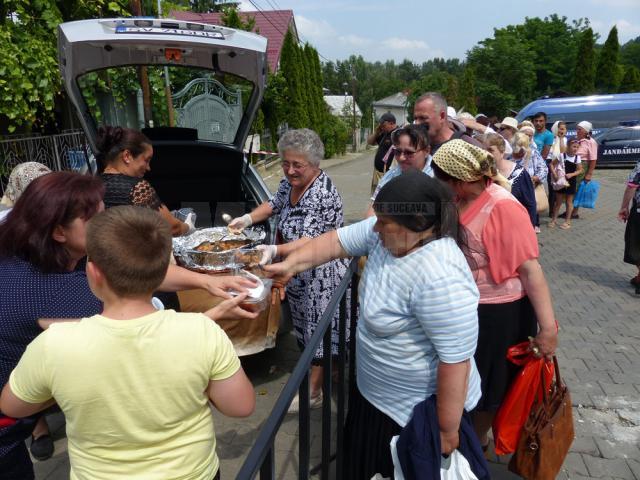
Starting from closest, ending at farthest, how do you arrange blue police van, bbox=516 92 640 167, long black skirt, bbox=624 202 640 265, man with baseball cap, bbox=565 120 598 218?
long black skirt, bbox=624 202 640 265, man with baseball cap, bbox=565 120 598 218, blue police van, bbox=516 92 640 167

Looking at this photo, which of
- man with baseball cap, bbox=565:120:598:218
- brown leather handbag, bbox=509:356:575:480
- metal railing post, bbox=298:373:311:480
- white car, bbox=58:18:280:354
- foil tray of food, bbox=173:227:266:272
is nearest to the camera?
metal railing post, bbox=298:373:311:480

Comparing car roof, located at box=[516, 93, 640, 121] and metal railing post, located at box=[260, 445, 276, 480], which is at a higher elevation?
car roof, located at box=[516, 93, 640, 121]

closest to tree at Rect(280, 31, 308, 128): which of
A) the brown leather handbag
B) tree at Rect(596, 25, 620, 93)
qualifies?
the brown leather handbag

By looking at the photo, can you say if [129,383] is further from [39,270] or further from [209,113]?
[209,113]

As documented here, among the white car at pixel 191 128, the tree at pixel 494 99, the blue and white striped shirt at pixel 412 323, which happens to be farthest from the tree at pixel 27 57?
the tree at pixel 494 99

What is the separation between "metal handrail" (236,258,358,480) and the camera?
1.11 metres

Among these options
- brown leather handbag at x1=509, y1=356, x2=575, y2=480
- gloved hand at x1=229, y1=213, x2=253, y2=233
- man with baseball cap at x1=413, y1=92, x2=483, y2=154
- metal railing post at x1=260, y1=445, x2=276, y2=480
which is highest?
man with baseball cap at x1=413, y1=92, x2=483, y2=154

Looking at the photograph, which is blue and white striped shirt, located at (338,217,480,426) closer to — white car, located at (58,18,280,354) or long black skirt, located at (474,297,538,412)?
long black skirt, located at (474,297,538,412)

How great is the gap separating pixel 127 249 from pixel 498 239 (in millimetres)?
1643

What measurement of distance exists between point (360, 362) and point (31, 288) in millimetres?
1260

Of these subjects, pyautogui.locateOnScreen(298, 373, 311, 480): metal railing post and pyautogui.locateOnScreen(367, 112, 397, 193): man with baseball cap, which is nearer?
pyautogui.locateOnScreen(298, 373, 311, 480): metal railing post

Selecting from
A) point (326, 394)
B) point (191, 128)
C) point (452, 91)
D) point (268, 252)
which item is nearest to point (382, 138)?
point (191, 128)

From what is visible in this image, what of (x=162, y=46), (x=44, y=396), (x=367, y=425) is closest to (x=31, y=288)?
(x=44, y=396)

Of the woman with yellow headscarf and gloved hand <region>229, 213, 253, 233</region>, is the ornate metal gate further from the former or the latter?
the woman with yellow headscarf
